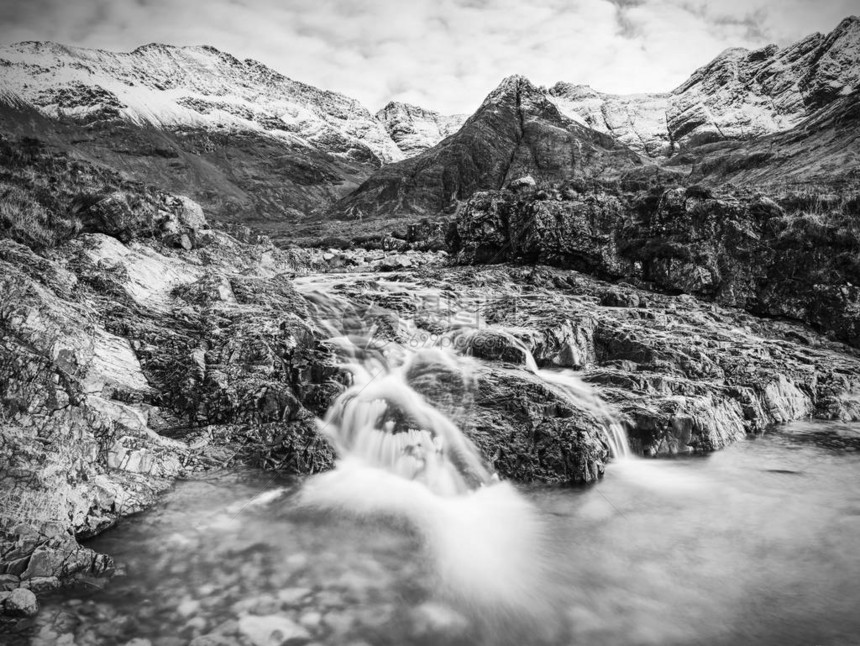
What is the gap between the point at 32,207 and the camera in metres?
11.6

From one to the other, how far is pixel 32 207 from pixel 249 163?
126347 millimetres

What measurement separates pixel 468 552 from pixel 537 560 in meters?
0.85

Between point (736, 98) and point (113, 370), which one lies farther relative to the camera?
point (736, 98)

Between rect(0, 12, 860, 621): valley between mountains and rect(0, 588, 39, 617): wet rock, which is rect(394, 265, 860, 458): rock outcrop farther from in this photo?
rect(0, 588, 39, 617): wet rock

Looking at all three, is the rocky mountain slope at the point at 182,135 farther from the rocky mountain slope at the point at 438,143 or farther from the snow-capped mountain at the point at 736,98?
the snow-capped mountain at the point at 736,98

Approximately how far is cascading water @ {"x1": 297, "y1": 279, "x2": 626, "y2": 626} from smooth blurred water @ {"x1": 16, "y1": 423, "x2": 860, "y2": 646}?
6.3 inches

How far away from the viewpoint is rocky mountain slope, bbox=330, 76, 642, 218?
7438 cm

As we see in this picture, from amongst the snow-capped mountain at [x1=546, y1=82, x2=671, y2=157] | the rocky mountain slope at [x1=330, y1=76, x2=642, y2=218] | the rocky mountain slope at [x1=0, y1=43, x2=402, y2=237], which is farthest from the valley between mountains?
the snow-capped mountain at [x1=546, y1=82, x2=671, y2=157]

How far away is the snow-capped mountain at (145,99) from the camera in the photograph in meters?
127

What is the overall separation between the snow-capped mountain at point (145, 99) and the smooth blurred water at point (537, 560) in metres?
150

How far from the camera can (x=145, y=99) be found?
150 m

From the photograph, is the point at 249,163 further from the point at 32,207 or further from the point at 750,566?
the point at 750,566

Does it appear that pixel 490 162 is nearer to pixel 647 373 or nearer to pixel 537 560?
pixel 647 373

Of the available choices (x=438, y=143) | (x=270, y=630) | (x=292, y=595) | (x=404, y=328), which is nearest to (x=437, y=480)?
(x=292, y=595)
